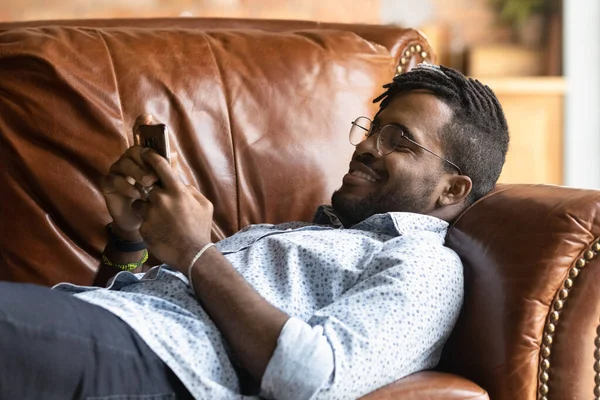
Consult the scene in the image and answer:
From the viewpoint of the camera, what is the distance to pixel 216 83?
64.4 inches

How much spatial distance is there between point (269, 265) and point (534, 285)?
40cm

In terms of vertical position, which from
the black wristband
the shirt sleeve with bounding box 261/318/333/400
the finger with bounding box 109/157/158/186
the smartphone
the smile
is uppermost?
the smartphone

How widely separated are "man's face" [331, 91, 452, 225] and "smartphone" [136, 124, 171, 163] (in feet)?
1.31

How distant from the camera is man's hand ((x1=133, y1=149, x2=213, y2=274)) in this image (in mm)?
1149

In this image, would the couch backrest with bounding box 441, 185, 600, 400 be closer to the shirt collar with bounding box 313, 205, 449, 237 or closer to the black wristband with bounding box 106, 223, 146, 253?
the shirt collar with bounding box 313, 205, 449, 237

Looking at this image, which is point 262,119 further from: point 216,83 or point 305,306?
→ point 305,306

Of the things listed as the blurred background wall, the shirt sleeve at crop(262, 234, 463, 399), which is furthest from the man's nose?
the blurred background wall

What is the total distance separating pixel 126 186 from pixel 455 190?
0.59 meters

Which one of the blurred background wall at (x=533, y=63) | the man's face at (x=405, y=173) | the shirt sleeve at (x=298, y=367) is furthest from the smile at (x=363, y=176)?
the blurred background wall at (x=533, y=63)

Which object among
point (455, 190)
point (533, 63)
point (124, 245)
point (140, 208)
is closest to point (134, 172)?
point (140, 208)

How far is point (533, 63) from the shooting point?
3.11 metres

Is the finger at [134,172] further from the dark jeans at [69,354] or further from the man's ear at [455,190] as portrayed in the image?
the man's ear at [455,190]

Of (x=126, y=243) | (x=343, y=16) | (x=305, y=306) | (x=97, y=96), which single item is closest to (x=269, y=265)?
(x=305, y=306)

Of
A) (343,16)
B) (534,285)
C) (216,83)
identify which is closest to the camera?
(534,285)
